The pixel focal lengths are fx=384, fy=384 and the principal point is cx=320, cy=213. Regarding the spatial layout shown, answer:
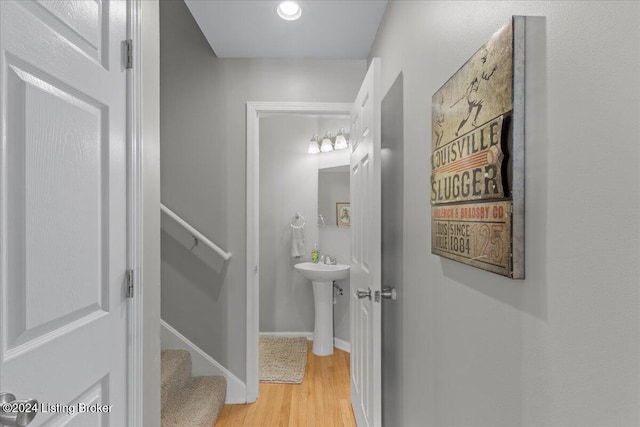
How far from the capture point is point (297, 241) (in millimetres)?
3945

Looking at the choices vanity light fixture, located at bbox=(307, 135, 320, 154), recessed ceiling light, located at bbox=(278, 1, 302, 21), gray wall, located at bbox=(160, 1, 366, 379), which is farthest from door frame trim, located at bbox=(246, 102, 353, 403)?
vanity light fixture, located at bbox=(307, 135, 320, 154)

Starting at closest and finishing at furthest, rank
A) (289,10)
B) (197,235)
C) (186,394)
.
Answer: (289,10), (186,394), (197,235)

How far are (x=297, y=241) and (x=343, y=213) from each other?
1.83ft

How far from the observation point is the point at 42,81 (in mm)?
861

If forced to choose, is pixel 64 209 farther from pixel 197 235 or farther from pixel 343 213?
pixel 343 213

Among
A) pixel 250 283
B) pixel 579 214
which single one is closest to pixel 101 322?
pixel 579 214

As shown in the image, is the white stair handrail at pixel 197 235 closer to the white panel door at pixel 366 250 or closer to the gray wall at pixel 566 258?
the white panel door at pixel 366 250

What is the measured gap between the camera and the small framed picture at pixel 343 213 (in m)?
3.82

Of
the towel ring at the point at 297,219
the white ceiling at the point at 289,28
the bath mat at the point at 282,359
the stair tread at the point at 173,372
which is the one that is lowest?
the bath mat at the point at 282,359

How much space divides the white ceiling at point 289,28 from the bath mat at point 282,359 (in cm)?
246

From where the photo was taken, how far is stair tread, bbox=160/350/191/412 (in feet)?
7.34

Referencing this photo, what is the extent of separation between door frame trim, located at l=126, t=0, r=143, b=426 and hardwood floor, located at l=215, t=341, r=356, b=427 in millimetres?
1405

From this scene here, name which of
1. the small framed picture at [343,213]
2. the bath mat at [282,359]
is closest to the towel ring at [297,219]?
the small framed picture at [343,213]

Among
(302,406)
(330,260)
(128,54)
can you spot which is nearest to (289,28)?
(128,54)
